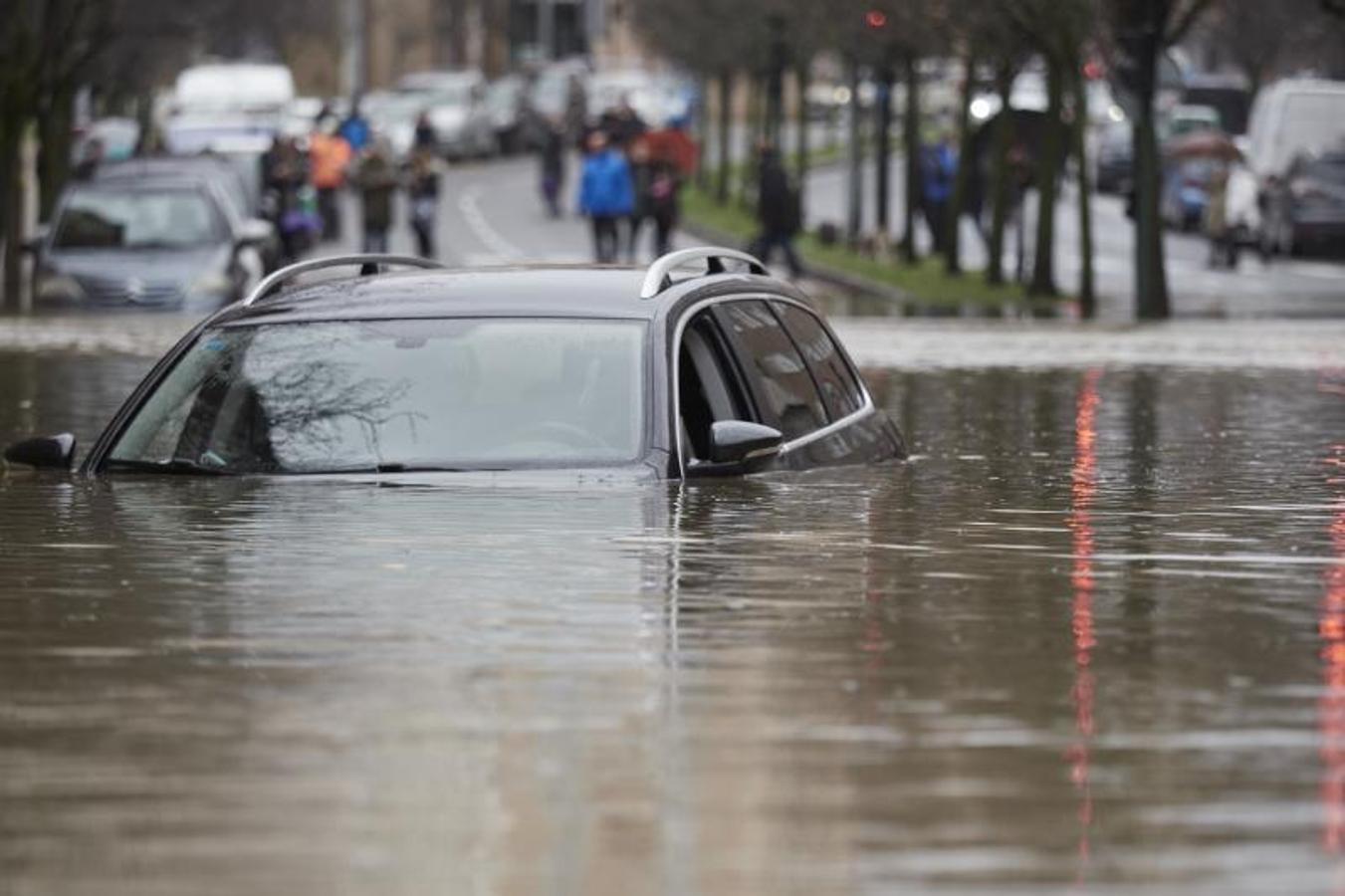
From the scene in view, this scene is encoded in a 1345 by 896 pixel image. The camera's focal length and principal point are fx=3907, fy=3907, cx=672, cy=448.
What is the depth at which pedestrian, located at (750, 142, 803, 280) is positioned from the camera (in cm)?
4606

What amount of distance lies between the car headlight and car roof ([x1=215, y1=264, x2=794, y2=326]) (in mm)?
18971

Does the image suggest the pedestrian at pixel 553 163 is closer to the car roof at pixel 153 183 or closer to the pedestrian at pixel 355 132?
the pedestrian at pixel 355 132

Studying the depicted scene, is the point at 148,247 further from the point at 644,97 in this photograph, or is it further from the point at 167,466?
the point at 644,97

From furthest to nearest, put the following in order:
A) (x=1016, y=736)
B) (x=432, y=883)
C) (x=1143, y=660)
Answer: (x=1143, y=660)
(x=1016, y=736)
(x=432, y=883)

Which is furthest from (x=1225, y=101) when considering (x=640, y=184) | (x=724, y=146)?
(x=640, y=184)

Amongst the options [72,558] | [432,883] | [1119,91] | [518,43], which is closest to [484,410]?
[72,558]

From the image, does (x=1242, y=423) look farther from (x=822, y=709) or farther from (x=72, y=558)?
(x=822, y=709)

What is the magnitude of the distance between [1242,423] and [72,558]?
8919 millimetres

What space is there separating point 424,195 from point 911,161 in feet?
29.4

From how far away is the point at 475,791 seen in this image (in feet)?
23.3

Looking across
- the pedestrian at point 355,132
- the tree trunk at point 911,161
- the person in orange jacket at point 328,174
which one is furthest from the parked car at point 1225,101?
the tree trunk at point 911,161

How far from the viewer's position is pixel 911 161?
51.7 metres

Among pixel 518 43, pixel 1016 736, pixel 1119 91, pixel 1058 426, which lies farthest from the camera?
pixel 518 43

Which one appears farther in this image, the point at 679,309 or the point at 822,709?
the point at 679,309
